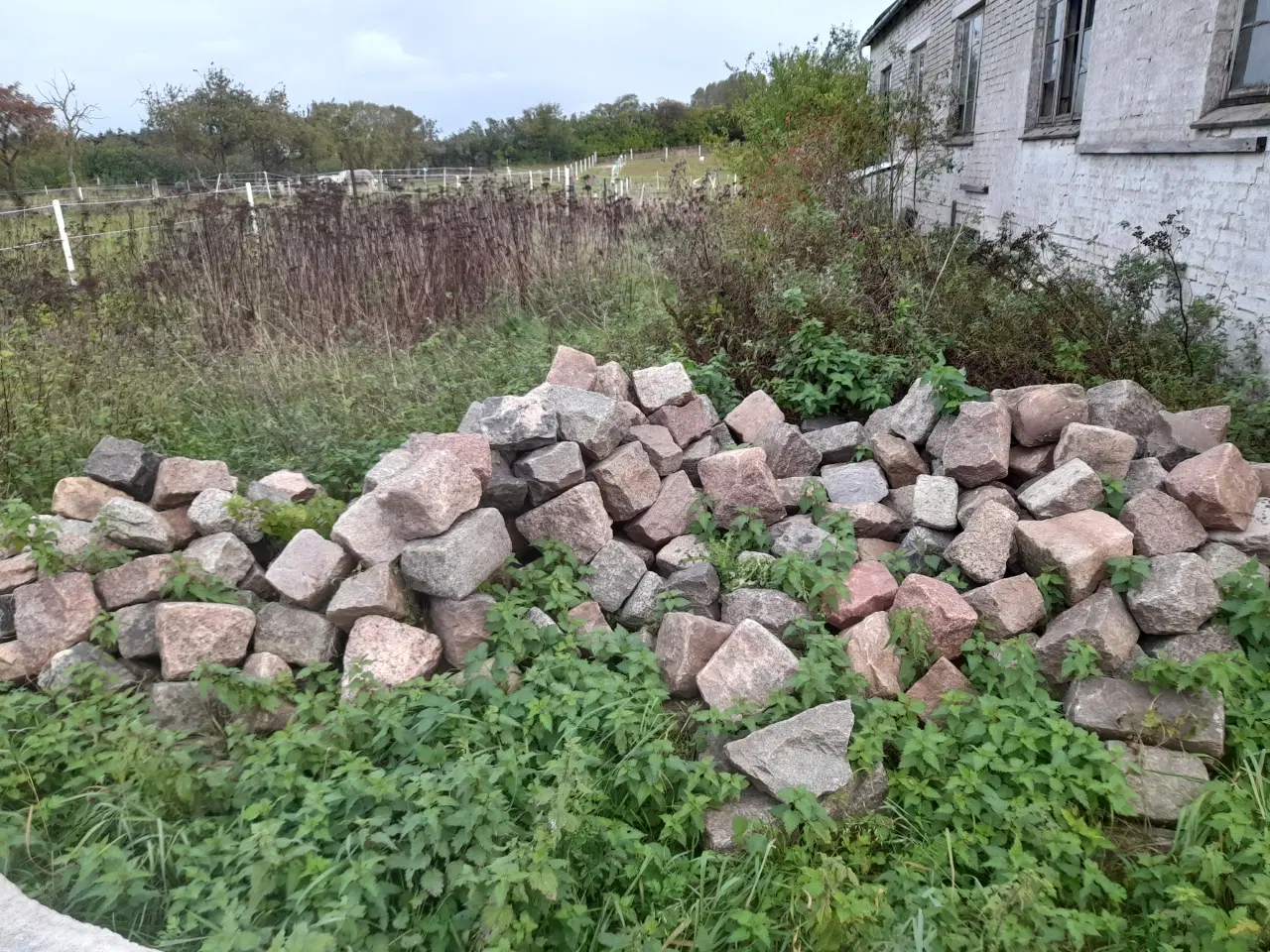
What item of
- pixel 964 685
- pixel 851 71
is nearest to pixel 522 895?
pixel 964 685

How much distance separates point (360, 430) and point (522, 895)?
320 centimetres

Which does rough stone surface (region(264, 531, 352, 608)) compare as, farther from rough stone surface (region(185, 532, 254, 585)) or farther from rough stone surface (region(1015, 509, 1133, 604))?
rough stone surface (region(1015, 509, 1133, 604))

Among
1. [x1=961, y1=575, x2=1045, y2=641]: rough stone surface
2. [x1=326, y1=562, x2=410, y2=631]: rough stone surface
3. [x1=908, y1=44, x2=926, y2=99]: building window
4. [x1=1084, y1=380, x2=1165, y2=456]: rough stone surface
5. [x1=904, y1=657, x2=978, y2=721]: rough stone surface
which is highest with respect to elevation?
[x1=908, y1=44, x2=926, y2=99]: building window

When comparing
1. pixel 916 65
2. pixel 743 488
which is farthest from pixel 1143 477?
pixel 916 65

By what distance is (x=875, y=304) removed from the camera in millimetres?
5172

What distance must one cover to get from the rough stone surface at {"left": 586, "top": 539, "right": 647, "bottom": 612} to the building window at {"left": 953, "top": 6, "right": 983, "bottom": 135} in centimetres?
1035

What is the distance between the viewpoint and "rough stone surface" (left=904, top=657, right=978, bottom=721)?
2992 mm

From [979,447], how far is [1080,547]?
2.07ft

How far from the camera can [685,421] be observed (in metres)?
4.20

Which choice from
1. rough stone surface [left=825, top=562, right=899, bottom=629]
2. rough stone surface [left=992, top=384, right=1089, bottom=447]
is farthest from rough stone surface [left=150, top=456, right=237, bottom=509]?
rough stone surface [left=992, top=384, right=1089, bottom=447]

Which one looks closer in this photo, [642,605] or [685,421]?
[642,605]

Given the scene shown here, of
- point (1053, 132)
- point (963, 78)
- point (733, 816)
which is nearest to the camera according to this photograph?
point (733, 816)

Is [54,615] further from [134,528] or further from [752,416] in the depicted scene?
[752,416]

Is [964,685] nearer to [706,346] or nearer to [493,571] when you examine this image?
[493,571]
